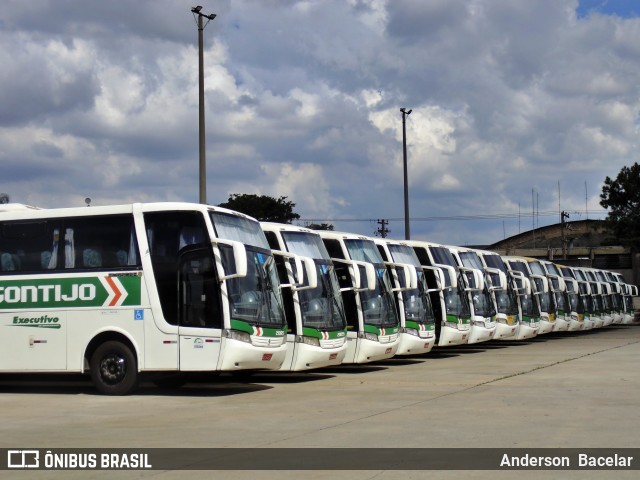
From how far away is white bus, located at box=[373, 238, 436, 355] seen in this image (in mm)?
24188

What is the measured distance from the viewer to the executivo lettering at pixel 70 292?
56.3ft

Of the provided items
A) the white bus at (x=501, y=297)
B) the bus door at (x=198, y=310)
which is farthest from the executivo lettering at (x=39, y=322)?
the white bus at (x=501, y=297)

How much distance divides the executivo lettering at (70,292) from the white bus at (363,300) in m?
5.43

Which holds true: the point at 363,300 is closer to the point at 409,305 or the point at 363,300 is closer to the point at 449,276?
the point at 409,305

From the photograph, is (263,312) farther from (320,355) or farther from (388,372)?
(388,372)

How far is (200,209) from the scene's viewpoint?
16.8 m

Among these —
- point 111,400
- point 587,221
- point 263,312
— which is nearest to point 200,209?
point 263,312

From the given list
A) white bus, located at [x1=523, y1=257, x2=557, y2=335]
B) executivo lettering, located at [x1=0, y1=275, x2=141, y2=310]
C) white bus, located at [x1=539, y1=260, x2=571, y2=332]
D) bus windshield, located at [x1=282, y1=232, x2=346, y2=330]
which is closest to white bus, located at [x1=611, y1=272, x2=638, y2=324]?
white bus, located at [x1=539, y1=260, x2=571, y2=332]

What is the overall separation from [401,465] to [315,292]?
35.0 feet

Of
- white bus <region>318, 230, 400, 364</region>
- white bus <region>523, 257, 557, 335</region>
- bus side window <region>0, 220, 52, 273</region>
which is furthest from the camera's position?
white bus <region>523, 257, 557, 335</region>

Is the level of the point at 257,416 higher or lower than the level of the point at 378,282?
lower

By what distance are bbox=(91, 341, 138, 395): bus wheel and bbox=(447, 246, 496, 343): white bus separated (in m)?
12.9
